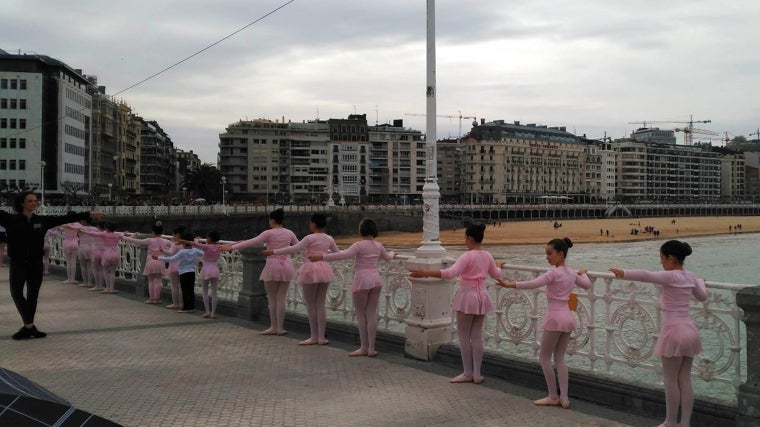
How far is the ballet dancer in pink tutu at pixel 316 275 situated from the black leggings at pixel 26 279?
296 cm

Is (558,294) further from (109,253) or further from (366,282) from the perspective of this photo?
(109,253)

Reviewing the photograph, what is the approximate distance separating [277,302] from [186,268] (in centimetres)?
270

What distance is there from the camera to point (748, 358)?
505cm

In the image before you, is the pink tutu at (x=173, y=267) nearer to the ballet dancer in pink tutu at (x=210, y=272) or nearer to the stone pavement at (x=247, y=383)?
the ballet dancer in pink tutu at (x=210, y=272)

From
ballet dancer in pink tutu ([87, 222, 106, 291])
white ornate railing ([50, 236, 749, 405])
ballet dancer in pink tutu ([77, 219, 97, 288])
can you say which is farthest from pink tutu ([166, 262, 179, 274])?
ballet dancer in pink tutu ([77, 219, 97, 288])

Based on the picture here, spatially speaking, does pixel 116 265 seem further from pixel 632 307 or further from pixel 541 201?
pixel 541 201

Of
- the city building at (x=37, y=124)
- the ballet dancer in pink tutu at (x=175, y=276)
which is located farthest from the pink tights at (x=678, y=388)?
the city building at (x=37, y=124)

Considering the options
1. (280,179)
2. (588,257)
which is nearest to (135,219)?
(588,257)

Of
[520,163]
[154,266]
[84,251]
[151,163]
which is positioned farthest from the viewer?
[520,163]

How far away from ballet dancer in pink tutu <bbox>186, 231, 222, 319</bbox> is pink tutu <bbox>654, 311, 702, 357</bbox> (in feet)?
23.8

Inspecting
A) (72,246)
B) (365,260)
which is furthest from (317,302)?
(72,246)

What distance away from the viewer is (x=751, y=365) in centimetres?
502

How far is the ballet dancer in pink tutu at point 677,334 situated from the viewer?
5188mm

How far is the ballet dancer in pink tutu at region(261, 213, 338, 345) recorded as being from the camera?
8531 millimetres
